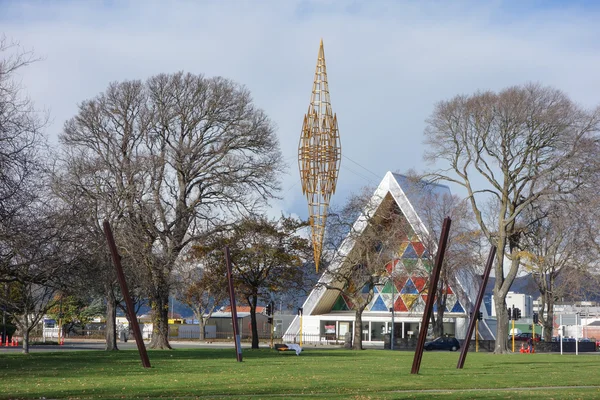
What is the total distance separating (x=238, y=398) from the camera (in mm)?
15555

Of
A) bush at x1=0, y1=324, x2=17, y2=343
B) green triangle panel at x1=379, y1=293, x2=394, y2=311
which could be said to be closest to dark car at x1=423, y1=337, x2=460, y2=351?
green triangle panel at x1=379, y1=293, x2=394, y2=311

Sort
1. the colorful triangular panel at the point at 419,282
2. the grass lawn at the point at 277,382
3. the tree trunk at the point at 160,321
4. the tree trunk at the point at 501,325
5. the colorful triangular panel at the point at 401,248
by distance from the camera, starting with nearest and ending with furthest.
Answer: the grass lawn at the point at 277,382, the tree trunk at the point at 160,321, the tree trunk at the point at 501,325, the colorful triangular panel at the point at 401,248, the colorful triangular panel at the point at 419,282

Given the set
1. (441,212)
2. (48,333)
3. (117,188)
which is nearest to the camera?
(117,188)

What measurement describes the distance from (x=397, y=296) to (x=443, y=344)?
46.8ft

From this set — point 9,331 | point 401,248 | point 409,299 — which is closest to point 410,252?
point 409,299

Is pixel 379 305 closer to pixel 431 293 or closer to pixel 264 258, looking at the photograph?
pixel 264 258

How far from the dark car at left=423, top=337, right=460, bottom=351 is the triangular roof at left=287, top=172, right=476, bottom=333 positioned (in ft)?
19.7

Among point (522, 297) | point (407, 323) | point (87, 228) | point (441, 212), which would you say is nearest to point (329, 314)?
point (407, 323)

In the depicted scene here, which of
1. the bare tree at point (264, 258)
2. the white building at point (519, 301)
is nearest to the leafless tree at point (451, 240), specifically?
the bare tree at point (264, 258)

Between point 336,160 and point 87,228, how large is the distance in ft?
44.3

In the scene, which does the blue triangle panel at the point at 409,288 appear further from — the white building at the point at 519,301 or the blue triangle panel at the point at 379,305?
the white building at the point at 519,301

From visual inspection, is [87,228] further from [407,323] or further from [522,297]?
[522,297]

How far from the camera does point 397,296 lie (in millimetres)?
70125

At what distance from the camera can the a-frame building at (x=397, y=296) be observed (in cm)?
5569
